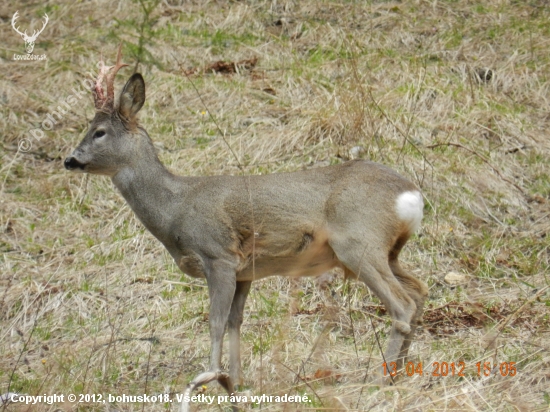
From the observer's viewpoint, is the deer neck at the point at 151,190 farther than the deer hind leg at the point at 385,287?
Yes

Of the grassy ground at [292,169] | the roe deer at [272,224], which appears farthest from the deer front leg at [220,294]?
the grassy ground at [292,169]

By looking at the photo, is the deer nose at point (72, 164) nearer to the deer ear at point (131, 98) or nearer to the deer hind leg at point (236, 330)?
the deer ear at point (131, 98)

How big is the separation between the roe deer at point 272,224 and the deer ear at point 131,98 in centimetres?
3

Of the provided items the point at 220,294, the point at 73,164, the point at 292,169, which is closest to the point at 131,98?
the point at 73,164

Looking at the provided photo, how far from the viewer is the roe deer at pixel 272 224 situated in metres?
5.62

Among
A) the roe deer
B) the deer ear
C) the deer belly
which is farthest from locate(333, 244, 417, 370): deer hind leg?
the deer ear

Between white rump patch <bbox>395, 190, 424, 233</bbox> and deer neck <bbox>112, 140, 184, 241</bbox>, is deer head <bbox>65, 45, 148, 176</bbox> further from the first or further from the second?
white rump patch <bbox>395, 190, 424, 233</bbox>

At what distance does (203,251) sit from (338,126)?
131 inches

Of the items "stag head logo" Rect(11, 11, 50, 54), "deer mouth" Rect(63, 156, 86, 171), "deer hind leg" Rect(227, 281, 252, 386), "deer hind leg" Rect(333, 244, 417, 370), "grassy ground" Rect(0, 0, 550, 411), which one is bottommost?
"stag head logo" Rect(11, 11, 50, 54)

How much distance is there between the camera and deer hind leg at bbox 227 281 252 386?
5.75m

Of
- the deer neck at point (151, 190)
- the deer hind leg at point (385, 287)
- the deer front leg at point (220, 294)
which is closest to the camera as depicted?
the deer hind leg at point (385, 287)

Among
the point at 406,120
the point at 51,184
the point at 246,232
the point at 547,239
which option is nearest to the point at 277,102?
the point at 406,120

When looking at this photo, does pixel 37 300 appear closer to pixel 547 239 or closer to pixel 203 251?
pixel 203 251

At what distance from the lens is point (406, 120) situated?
889 cm
